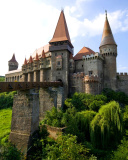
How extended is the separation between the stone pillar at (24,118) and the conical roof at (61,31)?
1866 centimetres

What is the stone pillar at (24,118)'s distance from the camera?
1233cm

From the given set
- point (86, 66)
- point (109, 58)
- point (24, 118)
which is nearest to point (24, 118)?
point (24, 118)

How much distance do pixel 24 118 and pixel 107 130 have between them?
8.87 m

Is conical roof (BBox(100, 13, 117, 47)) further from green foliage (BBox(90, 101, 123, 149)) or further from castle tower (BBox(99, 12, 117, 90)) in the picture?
green foliage (BBox(90, 101, 123, 149))

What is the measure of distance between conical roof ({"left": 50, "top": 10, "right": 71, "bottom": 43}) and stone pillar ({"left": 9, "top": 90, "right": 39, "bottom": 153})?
18.7 metres

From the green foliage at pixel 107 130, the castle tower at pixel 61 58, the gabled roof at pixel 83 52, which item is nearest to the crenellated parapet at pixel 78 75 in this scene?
the castle tower at pixel 61 58

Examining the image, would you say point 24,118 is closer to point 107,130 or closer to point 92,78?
point 107,130

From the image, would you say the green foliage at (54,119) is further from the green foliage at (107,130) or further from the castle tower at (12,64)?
the castle tower at (12,64)

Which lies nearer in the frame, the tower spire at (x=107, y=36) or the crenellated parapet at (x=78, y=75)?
the crenellated parapet at (x=78, y=75)

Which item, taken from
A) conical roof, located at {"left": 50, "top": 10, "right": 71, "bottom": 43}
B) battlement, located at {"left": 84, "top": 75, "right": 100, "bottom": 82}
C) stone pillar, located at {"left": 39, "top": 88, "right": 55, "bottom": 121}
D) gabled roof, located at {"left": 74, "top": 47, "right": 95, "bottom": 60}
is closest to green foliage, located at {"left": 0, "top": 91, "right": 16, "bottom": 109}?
stone pillar, located at {"left": 39, "top": 88, "right": 55, "bottom": 121}

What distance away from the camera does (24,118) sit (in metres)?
12.7

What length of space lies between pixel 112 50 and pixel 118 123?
1716cm

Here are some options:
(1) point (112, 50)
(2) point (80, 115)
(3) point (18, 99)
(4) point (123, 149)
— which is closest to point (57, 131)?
(2) point (80, 115)

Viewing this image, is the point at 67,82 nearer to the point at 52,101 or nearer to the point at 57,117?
the point at 52,101
